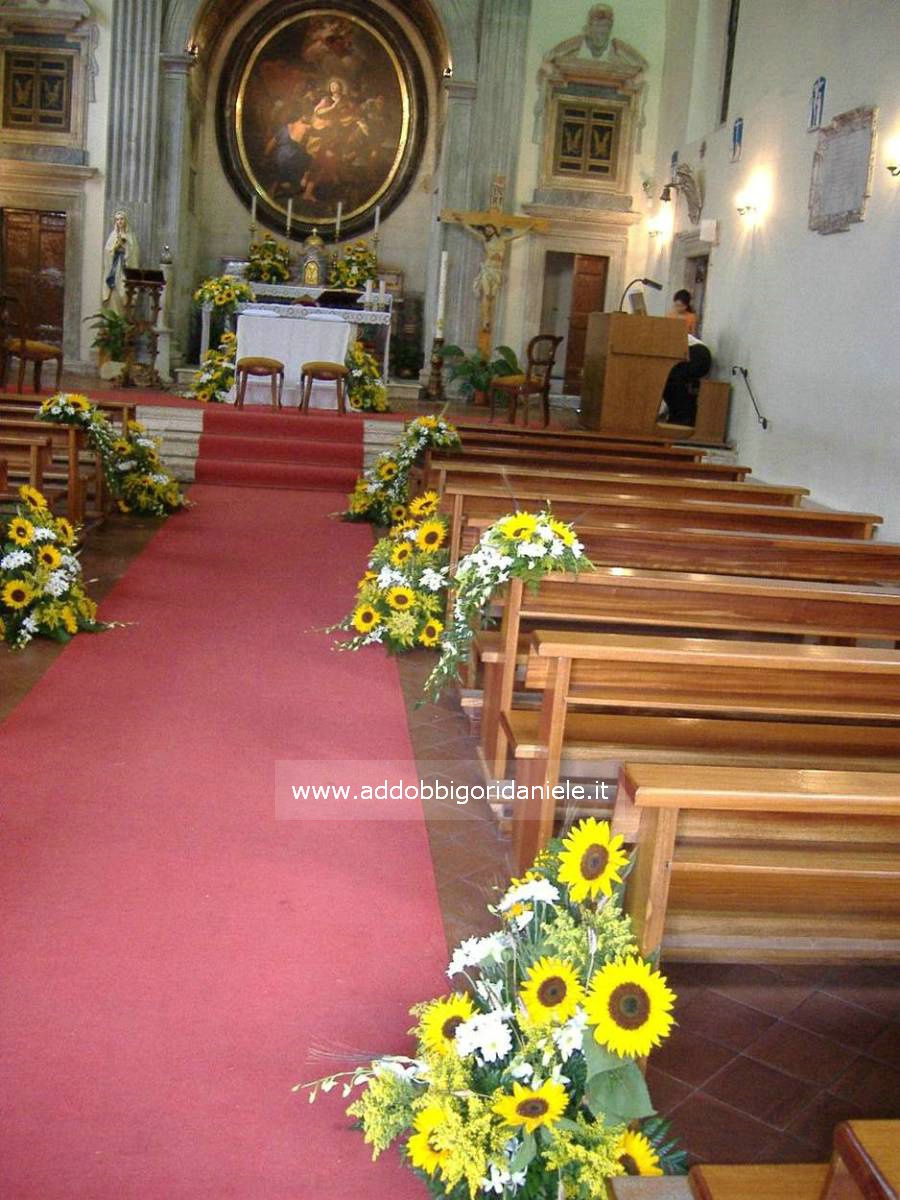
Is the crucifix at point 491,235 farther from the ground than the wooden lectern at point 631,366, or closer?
farther from the ground

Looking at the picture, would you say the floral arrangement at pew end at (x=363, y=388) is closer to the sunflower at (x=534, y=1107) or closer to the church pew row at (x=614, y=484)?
the church pew row at (x=614, y=484)

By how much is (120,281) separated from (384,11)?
15.8 feet

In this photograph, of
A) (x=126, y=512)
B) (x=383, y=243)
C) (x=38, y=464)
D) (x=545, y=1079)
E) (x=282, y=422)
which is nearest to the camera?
(x=545, y=1079)

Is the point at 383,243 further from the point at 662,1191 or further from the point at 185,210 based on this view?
the point at 662,1191

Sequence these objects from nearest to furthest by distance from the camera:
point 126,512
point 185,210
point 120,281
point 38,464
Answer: point 38,464, point 126,512, point 120,281, point 185,210

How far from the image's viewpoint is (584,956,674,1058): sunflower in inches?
70.4

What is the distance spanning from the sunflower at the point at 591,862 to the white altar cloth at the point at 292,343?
9.61m

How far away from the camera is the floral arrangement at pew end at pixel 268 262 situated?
13734 millimetres

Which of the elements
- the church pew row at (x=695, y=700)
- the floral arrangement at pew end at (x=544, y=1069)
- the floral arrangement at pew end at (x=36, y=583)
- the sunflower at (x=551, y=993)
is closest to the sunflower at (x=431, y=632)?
the floral arrangement at pew end at (x=36, y=583)

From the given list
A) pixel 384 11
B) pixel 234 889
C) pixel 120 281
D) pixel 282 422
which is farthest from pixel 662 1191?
pixel 384 11

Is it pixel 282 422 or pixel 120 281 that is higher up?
pixel 120 281

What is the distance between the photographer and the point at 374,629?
16.7ft

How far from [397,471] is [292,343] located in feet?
13.8

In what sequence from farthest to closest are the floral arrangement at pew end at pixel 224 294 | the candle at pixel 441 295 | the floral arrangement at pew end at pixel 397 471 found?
the candle at pixel 441 295 < the floral arrangement at pew end at pixel 224 294 < the floral arrangement at pew end at pixel 397 471
